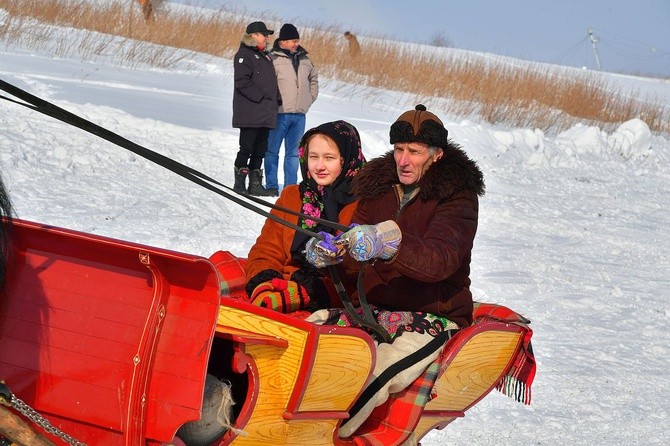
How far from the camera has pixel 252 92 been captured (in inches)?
334

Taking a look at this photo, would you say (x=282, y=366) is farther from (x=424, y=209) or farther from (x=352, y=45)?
(x=352, y=45)

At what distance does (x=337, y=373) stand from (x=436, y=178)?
89 cm

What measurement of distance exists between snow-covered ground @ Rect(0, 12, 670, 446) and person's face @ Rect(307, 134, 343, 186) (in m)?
1.33

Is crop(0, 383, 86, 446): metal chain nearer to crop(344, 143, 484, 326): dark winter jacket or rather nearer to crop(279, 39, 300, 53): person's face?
crop(344, 143, 484, 326): dark winter jacket

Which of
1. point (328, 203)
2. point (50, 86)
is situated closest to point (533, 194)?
Result: point (50, 86)

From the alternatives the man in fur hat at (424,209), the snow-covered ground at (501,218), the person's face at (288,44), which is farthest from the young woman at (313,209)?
the person's face at (288,44)

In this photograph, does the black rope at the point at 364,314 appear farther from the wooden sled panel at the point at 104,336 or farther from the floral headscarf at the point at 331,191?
the wooden sled panel at the point at 104,336

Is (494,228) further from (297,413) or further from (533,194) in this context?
(297,413)

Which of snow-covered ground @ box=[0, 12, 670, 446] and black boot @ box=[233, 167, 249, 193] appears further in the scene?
black boot @ box=[233, 167, 249, 193]

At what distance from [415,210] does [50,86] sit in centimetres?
763

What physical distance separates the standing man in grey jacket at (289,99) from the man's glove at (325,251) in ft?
18.1

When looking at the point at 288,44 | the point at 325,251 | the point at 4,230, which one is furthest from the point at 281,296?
the point at 288,44

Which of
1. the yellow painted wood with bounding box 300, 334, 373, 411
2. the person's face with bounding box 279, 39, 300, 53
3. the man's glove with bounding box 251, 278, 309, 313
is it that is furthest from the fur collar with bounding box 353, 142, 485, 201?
the person's face with bounding box 279, 39, 300, 53

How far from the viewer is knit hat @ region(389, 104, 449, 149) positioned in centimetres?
368
